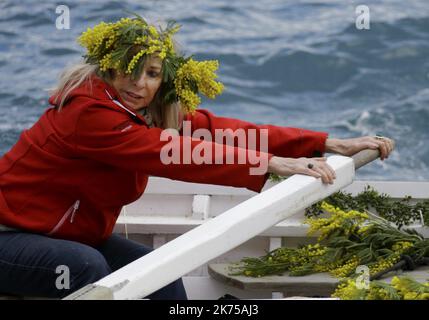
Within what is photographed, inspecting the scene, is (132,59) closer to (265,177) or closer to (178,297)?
(265,177)

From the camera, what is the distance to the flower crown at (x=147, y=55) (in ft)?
10.7

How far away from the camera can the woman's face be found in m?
3.30

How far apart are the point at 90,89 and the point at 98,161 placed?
9.5 inches

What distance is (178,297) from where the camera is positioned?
3.42 m

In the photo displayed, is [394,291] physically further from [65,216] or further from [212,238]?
[65,216]

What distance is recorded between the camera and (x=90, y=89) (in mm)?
3234

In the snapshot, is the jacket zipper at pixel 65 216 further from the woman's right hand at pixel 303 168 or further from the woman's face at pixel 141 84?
the woman's right hand at pixel 303 168

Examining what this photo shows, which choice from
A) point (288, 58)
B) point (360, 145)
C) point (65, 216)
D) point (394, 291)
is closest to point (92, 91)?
point (65, 216)

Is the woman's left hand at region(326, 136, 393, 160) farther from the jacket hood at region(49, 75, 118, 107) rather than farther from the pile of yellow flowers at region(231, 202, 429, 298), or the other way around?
the jacket hood at region(49, 75, 118, 107)

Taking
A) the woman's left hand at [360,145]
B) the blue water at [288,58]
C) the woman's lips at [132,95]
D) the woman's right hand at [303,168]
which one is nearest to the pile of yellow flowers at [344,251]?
the woman's left hand at [360,145]

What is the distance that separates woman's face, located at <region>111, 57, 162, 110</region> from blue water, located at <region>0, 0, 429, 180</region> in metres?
8.16

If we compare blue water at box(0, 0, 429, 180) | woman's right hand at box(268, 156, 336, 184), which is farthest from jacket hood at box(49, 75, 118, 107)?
blue water at box(0, 0, 429, 180)

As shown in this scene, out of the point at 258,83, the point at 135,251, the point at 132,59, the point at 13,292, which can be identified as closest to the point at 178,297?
the point at 135,251
